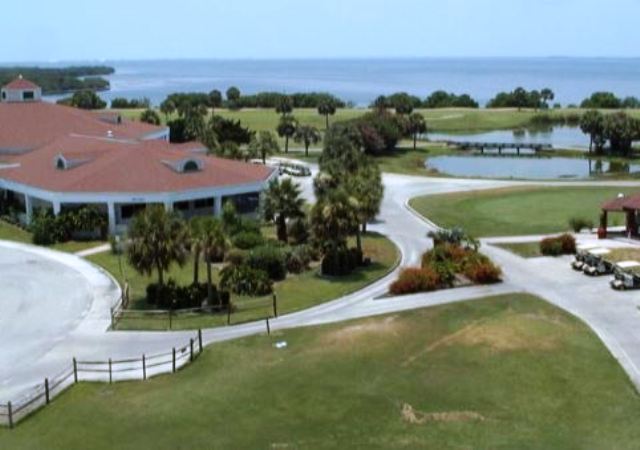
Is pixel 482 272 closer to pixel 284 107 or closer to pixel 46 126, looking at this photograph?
pixel 46 126

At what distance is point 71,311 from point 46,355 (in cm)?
668

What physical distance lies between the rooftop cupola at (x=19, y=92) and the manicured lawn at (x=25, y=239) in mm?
26364

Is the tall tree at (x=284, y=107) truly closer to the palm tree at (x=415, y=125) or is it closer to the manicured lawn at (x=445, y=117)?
the manicured lawn at (x=445, y=117)

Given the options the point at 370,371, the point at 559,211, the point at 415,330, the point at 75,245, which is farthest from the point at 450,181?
the point at 370,371

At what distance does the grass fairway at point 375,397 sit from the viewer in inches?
997

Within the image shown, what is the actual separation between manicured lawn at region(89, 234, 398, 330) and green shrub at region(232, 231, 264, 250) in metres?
2.91

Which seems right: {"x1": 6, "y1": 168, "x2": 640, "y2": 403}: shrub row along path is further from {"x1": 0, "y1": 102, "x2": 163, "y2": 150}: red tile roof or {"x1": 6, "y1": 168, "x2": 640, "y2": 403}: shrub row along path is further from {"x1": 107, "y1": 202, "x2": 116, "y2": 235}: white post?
{"x1": 0, "y1": 102, "x2": 163, "y2": 150}: red tile roof

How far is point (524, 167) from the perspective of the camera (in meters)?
107

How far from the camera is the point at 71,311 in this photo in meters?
41.3

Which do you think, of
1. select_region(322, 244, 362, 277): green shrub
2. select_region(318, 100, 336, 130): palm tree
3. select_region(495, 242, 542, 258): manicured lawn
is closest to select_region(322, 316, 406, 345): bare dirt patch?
select_region(322, 244, 362, 277): green shrub

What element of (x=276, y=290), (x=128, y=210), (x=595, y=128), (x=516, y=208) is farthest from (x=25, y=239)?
(x=595, y=128)

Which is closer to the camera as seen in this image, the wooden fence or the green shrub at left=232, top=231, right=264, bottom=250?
the wooden fence

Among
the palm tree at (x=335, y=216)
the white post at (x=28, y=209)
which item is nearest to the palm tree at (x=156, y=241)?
the palm tree at (x=335, y=216)

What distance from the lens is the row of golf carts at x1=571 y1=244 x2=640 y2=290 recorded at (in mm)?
41375
